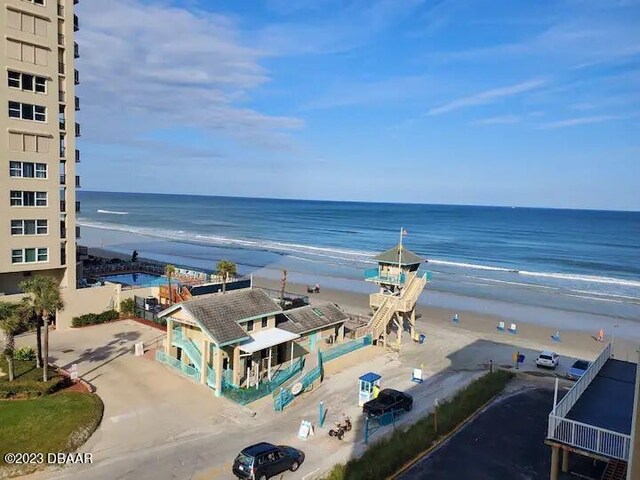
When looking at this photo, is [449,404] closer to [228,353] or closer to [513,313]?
[228,353]

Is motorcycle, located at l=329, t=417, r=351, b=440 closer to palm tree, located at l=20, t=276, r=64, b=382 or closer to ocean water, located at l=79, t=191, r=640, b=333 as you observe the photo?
palm tree, located at l=20, t=276, r=64, b=382

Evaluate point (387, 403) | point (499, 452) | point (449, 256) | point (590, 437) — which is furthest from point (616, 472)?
point (449, 256)

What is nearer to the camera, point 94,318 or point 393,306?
point 393,306

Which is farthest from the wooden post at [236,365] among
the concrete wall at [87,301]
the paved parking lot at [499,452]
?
the concrete wall at [87,301]

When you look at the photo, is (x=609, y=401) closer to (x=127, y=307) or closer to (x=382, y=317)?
(x=382, y=317)

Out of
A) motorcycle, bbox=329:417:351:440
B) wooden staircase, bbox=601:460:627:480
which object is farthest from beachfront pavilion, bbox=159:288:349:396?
wooden staircase, bbox=601:460:627:480
